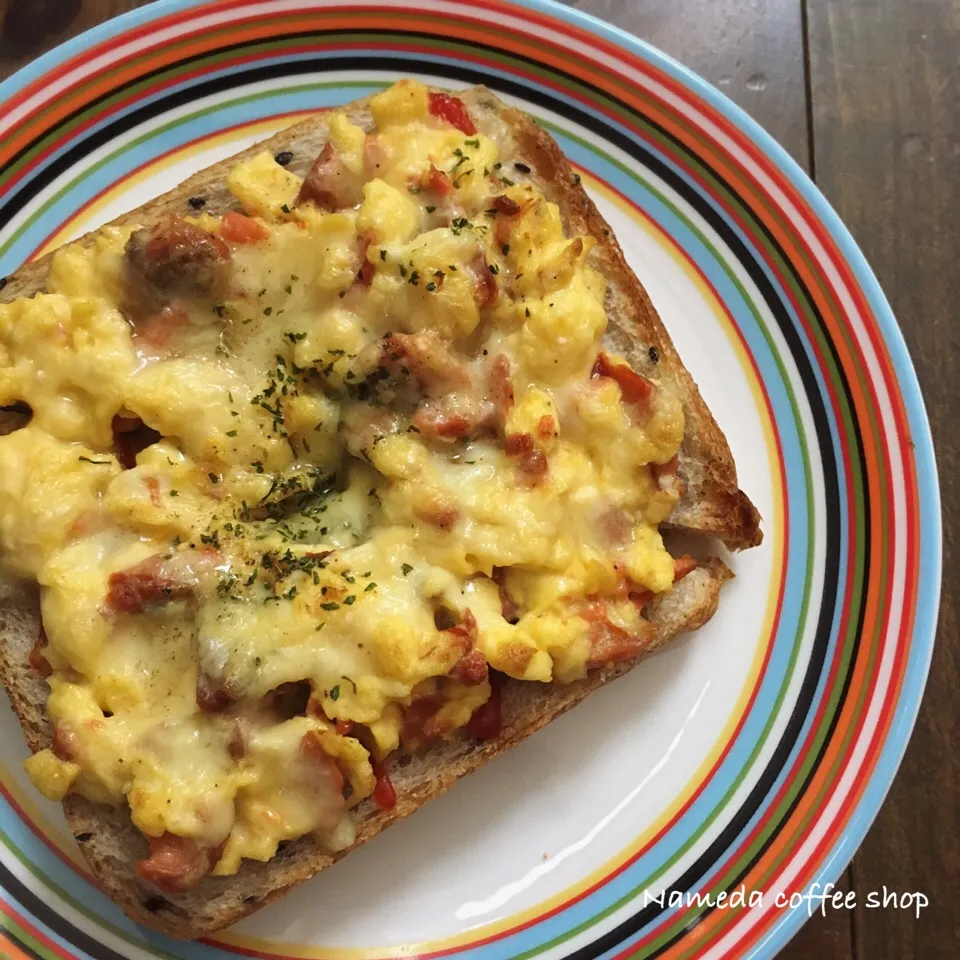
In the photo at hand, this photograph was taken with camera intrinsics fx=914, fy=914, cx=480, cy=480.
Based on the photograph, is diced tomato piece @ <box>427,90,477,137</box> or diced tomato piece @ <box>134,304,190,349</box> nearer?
diced tomato piece @ <box>134,304,190,349</box>

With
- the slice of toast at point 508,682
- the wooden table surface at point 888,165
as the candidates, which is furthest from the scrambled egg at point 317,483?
the wooden table surface at point 888,165

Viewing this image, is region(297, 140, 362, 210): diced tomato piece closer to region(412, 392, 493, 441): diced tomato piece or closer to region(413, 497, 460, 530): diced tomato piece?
region(412, 392, 493, 441): diced tomato piece

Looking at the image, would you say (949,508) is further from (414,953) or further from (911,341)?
(414,953)

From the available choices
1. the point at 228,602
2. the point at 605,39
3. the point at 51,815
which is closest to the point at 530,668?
the point at 228,602

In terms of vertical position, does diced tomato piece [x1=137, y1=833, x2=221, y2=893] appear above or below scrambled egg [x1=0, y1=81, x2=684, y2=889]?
below

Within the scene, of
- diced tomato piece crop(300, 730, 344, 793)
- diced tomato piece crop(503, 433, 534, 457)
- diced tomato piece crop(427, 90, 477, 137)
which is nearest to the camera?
diced tomato piece crop(300, 730, 344, 793)

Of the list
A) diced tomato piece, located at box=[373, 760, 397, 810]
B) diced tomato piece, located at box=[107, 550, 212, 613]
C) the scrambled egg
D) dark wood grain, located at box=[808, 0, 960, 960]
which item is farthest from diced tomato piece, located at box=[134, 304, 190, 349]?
dark wood grain, located at box=[808, 0, 960, 960]

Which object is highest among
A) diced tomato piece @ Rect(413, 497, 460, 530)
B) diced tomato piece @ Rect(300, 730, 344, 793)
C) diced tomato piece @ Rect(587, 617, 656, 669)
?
diced tomato piece @ Rect(413, 497, 460, 530)
